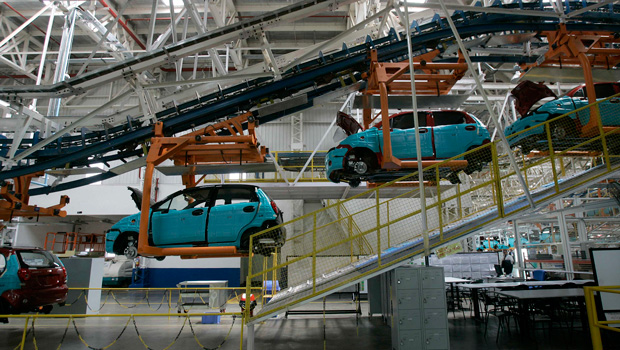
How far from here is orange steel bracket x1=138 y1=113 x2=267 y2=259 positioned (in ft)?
21.7

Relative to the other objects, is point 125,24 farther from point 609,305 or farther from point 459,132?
point 609,305

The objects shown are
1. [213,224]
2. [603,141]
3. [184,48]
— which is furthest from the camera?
[184,48]

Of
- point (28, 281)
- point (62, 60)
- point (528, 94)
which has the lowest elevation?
point (28, 281)

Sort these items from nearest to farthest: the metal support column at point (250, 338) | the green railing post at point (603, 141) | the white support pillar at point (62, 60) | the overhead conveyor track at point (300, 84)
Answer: the green railing post at point (603, 141), the metal support column at point (250, 338), the overhead conveyor track at point (300, 84), the white support pillar at point (62, 60)

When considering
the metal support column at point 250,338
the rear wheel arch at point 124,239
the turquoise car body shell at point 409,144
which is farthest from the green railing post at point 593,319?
the rear wheel arch at point 124,239

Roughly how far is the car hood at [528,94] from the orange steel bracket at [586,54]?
717mm

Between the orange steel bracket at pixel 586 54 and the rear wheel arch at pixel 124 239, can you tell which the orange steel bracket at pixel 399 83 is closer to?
the orange steel bracket at pixel 586 54

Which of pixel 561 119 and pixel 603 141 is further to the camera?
pixel 561 119

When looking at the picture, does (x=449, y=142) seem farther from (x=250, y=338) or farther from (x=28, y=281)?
(x=28, y=281)

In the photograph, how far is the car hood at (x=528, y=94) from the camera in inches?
299

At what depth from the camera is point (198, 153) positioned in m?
7.36

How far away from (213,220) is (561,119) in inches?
285

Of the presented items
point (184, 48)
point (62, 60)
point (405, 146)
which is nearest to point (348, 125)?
point (405, 146)

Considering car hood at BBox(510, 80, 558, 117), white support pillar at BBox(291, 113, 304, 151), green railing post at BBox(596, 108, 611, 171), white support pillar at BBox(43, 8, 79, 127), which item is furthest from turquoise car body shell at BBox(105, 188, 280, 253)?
white support pillar at BBox(291, 113, 304, 151)
